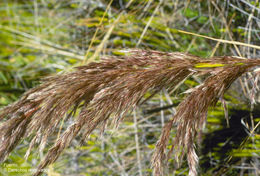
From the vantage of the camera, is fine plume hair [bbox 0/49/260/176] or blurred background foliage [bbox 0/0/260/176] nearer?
fine plume hair [bbox 0/49/260/176]

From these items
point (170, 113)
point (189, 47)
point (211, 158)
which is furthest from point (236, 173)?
point (189, 47)

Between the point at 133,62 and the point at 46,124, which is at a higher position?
the point at 133,62

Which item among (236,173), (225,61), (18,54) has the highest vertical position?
(225,61)

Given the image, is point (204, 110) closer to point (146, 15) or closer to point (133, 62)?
point (133, 62)

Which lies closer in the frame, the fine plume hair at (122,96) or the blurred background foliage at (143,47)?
the fine plume hair at (122,96)
